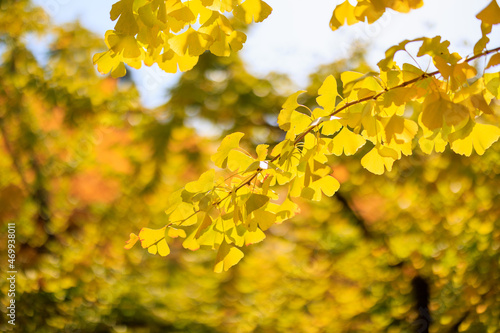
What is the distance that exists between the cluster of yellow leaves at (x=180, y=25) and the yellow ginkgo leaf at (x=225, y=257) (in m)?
0.36

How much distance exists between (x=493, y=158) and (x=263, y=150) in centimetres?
212

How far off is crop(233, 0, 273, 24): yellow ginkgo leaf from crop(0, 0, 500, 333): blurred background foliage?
1859 millimetres

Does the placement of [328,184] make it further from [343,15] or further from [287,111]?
[343,15]

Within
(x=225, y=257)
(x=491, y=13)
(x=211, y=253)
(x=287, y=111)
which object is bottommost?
(x=225, y=257)

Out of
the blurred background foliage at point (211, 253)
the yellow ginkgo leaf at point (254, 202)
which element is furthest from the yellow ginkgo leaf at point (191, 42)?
the blurred background foliage at point (211, 253)

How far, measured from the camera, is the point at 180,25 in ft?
2.65

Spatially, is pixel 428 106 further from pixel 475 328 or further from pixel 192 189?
pixel 475 328

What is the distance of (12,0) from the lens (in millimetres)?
5031

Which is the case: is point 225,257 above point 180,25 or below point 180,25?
below

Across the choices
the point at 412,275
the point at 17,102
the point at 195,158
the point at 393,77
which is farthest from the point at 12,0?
the point at 393,77

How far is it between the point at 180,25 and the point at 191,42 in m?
0.08

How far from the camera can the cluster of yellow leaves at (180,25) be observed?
2.36 ft

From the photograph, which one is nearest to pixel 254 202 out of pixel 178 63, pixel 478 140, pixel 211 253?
pixel 178 63

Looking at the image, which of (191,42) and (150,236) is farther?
(150,236)
